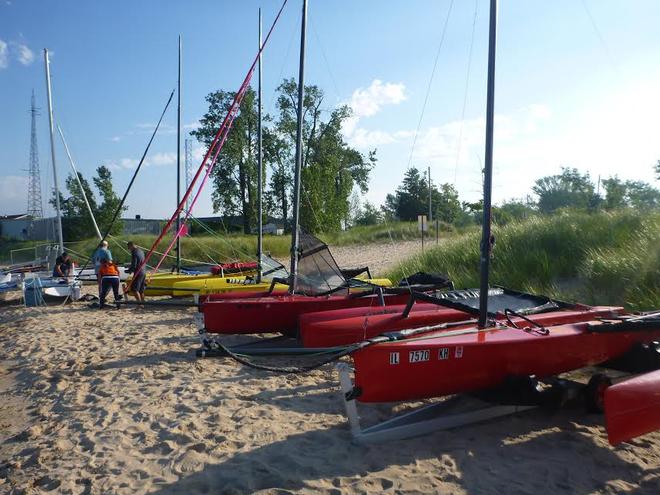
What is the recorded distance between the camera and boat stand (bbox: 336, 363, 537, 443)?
157 inches

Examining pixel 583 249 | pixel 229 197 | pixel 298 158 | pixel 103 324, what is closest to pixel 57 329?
pixel 103 324

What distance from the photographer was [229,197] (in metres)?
35.2

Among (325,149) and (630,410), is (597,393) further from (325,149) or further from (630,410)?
(325,149)

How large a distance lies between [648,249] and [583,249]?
1.50m

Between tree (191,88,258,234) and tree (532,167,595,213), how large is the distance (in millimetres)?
16942

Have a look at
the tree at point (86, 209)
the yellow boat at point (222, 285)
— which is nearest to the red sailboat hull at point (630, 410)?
the yellow boat at point (222, 285)

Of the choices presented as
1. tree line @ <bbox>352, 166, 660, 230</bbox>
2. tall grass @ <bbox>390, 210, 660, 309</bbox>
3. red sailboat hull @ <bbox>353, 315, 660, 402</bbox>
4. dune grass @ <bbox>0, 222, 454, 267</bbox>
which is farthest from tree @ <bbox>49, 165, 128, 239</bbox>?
red sailboat hull @ <bbox>353, 315, 660, 402</bbox>

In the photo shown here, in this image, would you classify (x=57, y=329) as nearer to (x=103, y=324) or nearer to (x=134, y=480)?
(x=103, y=324)

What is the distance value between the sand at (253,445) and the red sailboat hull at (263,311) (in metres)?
1.09

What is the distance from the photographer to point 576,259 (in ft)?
31.6

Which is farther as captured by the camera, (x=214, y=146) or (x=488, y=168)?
(x=214, y=146)

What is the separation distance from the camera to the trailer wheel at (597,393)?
4496mm

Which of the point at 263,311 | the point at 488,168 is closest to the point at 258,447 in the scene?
the point at 488,168

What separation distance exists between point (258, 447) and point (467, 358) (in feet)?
5.62
